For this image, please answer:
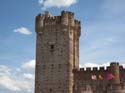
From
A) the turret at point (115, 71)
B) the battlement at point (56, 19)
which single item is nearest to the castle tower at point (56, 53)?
the battlement at point (56, 19)

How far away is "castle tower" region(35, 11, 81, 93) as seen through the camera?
6232 centimetres

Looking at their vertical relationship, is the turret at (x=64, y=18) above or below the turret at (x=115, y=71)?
above

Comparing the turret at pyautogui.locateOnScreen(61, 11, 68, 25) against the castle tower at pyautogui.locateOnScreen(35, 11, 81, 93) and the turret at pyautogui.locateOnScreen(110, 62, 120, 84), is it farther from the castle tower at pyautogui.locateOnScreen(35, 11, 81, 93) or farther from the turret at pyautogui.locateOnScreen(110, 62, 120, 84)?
the turret at pyautogui.locateOnScreen(110, 62, 120, 84)

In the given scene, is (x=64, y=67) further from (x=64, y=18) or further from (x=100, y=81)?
(x=64, y=18)

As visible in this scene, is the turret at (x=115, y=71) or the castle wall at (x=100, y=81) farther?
the turret at (x=115, y=71)

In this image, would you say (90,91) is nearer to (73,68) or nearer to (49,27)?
(73,68)

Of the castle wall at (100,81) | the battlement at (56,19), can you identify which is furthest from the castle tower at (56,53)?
the castle wall at (100,81)

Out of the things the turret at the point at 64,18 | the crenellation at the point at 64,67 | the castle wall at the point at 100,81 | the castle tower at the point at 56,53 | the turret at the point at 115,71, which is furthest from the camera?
the turret at the point at 64,18

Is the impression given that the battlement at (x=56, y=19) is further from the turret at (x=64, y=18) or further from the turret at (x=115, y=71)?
the turret at (x=115, y=71)

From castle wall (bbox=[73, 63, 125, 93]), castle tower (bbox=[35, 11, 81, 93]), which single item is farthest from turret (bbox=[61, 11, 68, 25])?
castle wall (bbox=[73, 63, 125, 93])

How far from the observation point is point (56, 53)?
63.3m

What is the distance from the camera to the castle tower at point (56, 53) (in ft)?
204

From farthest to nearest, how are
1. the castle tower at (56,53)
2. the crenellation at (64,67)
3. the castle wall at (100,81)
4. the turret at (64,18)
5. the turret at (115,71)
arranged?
1. the turret at (64,18)
2. the castle tower at (56,53)
3. the crenellation at (64,67)
4. the turret at (115,71)
5. the castle wall at (100,81)

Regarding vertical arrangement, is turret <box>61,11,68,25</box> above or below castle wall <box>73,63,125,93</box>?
above
